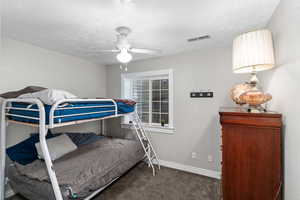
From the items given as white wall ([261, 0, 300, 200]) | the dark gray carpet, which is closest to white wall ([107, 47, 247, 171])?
the dark gray carpet

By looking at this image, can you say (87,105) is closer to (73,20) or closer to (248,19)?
(73,20)

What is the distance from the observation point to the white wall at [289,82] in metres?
1.04

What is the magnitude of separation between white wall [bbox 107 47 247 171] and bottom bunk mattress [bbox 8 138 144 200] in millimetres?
1033

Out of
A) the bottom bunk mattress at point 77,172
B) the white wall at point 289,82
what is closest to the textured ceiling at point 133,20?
the white wall at point 289,82

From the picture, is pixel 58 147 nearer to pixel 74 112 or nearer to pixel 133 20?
pixel 74 112

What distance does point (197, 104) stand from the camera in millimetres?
2754

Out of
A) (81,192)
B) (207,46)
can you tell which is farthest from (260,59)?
(81,192)

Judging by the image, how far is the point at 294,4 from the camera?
3.55 feet

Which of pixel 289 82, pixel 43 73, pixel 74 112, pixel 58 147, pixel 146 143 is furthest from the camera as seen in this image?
pixel 146 143

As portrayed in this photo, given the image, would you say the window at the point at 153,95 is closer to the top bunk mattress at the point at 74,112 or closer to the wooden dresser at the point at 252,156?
the top bunk mattress at the point at 74,112

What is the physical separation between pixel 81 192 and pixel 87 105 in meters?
1.00

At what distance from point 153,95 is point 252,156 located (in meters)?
2.45

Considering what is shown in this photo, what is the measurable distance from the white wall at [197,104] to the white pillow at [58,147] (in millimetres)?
1737

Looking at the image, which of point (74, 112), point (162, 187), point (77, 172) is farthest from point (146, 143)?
point (74, 112)
